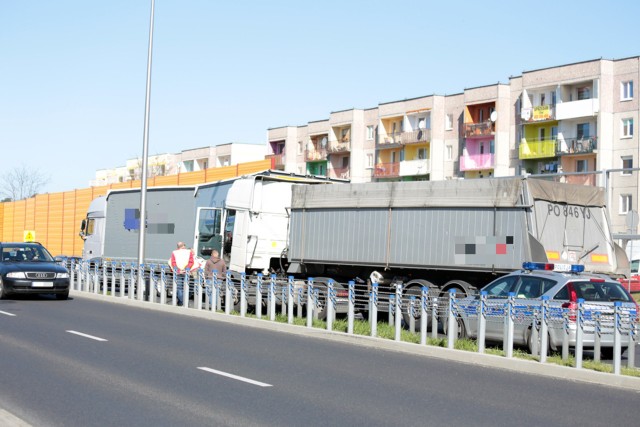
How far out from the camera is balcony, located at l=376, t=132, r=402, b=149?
250 feet

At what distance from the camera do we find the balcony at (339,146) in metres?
82.1

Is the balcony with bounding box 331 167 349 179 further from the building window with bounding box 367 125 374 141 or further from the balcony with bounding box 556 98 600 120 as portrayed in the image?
the balcony with bounding box 556 98 600 120

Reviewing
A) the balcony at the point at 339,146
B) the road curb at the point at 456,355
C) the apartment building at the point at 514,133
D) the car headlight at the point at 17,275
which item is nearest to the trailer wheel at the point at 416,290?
the road curb at the point at 456,355

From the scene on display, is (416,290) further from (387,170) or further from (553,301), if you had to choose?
(387,170)

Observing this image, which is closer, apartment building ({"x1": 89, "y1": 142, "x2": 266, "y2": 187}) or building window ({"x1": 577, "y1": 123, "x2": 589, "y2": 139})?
building window ({"x1": 577, "y1": 123, "x2": 589, "y2": 139})

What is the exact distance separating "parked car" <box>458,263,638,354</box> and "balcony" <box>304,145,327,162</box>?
226 ft

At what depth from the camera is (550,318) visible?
46.8 feet

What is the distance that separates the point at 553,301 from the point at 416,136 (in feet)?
196

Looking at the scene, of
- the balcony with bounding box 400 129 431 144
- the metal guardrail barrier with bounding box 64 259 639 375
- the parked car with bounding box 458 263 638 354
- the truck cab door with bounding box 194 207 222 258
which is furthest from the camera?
the balcony with bounding box 400 129 431 144

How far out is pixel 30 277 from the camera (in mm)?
25344

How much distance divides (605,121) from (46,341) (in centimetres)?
5118

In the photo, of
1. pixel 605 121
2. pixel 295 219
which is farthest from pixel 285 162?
pixel 295 219

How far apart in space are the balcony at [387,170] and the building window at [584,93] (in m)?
18.7

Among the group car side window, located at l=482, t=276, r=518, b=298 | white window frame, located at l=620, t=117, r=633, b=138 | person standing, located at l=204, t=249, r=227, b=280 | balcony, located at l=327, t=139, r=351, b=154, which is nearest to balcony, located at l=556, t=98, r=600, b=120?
white window frame, located at l=620, t=117, r=633, b=138
